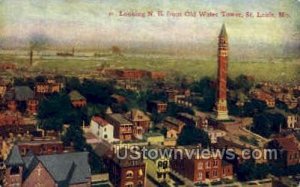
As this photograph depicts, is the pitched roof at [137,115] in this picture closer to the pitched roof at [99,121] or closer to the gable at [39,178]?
the pitched roof at [99,121]

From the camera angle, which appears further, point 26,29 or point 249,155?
point 249,155

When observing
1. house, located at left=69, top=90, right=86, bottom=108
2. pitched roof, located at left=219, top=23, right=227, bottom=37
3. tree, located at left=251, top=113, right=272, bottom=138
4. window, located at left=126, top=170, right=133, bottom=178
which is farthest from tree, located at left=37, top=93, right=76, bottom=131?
tree, located at left=251, top=113, right=272, bottom=138

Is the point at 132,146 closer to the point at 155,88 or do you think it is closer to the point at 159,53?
the point at 155,88

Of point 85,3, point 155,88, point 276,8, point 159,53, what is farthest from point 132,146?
point 276,8

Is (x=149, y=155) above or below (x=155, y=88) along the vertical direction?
below

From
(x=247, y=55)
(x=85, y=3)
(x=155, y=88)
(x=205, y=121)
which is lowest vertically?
(x=205, y=121)

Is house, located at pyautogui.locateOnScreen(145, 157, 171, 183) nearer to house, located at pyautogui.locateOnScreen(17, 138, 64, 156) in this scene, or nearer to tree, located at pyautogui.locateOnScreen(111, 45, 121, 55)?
house, located at pyautogui.locateOnScreen(17, 138, 64, 156)

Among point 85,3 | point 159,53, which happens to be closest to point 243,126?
point 159,53
